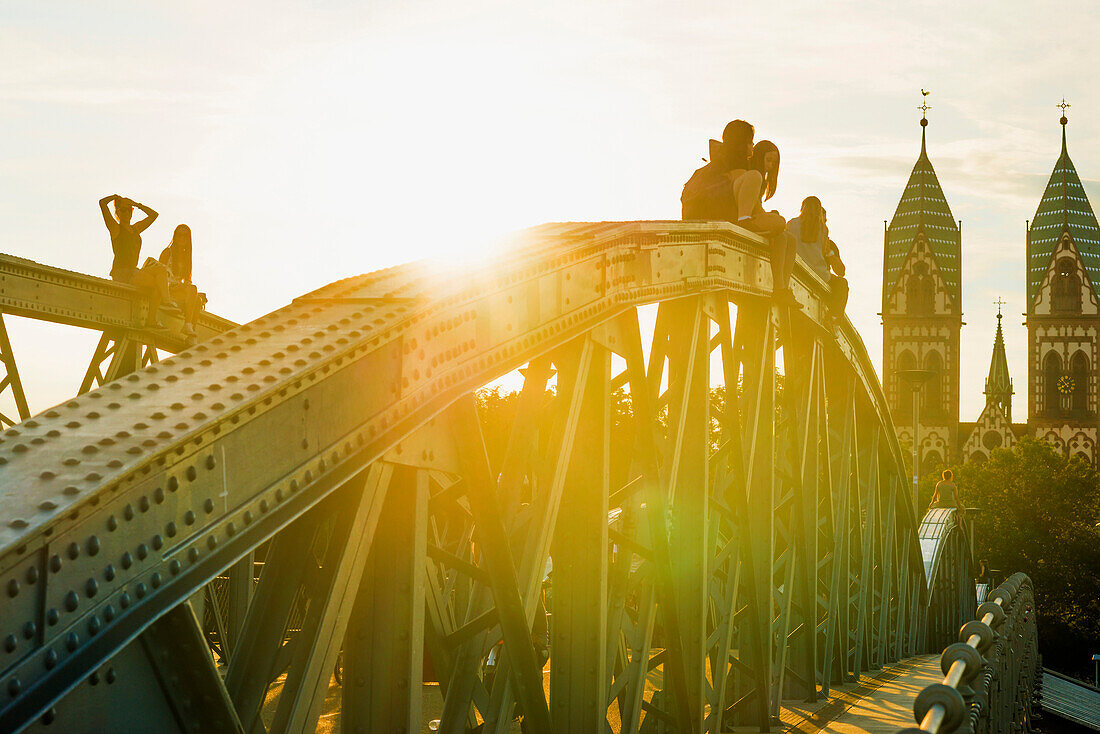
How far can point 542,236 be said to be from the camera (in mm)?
6172

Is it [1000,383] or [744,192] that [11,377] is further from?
[1000,383]

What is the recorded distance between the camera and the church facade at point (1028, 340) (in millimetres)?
115438

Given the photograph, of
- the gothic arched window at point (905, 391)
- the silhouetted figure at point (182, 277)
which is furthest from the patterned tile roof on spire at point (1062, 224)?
the silhouetted figure at point (182, 277)

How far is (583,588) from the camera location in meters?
6.10

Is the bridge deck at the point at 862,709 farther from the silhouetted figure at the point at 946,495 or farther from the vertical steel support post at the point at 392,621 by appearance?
the silhouetted figure at the point at 946,495

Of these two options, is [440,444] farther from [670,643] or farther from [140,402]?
[670,643]

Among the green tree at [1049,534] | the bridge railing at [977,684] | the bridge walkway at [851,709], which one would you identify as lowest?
the green tree at [1049,534]

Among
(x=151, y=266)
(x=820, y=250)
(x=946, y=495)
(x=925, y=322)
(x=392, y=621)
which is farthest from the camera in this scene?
(x=925, y=322)

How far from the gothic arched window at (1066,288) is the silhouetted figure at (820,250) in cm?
11433

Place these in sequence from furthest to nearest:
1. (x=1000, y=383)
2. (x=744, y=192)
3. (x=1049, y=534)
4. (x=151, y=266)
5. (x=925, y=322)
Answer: (x=1000, y=383) → (x=925, y=322) → (x=1049, y=534) → (x=151, y=266) → (x=744, y=192)

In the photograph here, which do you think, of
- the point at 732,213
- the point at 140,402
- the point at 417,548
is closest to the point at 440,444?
the point at 417,548

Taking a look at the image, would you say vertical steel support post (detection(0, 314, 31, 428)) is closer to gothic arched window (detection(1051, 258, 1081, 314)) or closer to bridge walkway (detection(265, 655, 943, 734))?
bridge walkway (detection(265, 655, 943, 734))

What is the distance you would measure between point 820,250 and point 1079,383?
375 ft

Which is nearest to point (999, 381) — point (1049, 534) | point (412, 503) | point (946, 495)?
point (1049, 534)
